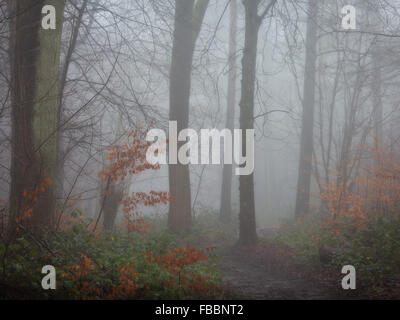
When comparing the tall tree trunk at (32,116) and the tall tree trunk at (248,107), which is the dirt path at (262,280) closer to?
the tall tree trunk at (248,107)

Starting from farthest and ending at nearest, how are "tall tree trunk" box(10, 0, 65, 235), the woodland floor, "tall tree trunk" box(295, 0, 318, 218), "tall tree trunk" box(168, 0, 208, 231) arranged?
"tall tree trunk" box(295, 0, 318, 218) → "tall tree trunk" box(168, 0, 208, 231) → "tall tree trunk" box(10, 0, 65, 235) → the woodland floor

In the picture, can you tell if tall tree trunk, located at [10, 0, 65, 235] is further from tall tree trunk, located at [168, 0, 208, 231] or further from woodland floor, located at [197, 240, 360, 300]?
tall tree trunk, located at [168, 0, 208, 231]

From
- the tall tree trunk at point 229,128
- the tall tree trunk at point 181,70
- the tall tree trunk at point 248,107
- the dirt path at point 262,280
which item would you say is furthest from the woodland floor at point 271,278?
the tall tree trunk at point 229,128

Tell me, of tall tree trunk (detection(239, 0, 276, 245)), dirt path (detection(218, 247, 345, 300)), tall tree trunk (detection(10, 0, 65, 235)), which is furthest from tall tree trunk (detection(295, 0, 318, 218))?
tall tree trunk (detection(10, 0, 65, 235))

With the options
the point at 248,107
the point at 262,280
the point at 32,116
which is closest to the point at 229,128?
the point at 248,107

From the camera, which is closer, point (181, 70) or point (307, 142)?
point (181, 70)

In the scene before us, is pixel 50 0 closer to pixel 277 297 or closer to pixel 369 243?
pixel 277 297

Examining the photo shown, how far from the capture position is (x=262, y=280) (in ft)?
21.5

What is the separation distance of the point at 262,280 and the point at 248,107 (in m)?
4.48

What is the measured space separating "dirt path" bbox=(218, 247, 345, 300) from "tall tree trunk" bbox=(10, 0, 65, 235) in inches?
133

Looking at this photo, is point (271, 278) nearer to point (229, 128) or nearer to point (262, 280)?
point (262, 280)

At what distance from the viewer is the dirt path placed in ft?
17.5

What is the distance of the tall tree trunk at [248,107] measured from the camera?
30.2ft

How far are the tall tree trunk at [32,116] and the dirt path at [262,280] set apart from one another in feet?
11.1
